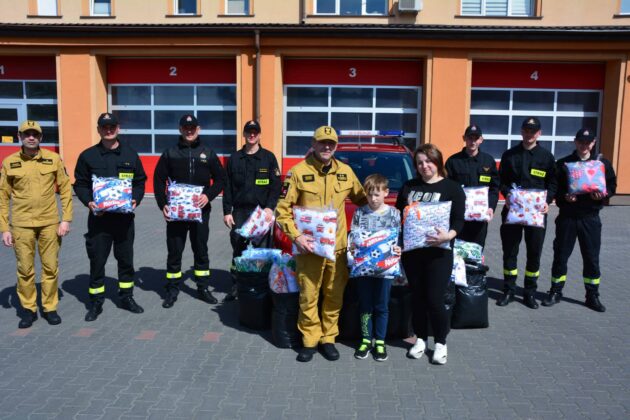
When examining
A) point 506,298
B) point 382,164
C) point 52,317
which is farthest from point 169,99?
point 506,298

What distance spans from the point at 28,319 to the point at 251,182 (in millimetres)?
2656

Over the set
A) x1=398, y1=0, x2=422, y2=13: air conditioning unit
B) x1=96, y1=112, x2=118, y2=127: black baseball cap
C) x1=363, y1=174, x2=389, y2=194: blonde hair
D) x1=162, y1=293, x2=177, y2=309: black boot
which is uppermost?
x1=398, y1=0, x2=422, y2=13: air conditioning unit

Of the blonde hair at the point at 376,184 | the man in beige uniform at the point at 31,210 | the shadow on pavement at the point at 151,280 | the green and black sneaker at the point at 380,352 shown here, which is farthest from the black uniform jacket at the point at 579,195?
the man in beige uniform at the point at 31,210

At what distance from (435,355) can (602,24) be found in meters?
13.8

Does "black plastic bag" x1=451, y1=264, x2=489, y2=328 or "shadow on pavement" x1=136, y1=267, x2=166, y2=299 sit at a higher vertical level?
"black plastic bag" x1=451, y1=264, x2=489, y2=328

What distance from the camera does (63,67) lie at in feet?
49.2

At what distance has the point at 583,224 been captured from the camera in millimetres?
6121

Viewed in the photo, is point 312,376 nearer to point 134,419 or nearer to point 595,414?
point 134,419

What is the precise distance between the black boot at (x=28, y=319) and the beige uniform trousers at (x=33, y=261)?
0.04 metres

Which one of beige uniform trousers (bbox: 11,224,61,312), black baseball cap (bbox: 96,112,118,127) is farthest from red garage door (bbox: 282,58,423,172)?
beige uniform trousers (bbox: 11,224,61,312)

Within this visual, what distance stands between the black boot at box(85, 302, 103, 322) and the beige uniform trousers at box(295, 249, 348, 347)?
2313mm

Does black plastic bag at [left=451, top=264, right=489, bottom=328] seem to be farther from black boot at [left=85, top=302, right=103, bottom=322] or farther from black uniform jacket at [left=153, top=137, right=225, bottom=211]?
black boot at [left=85, top=302, right=103, bottom=322]

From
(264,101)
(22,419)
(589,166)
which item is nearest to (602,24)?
(264,101)

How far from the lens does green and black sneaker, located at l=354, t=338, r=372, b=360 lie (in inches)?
184
